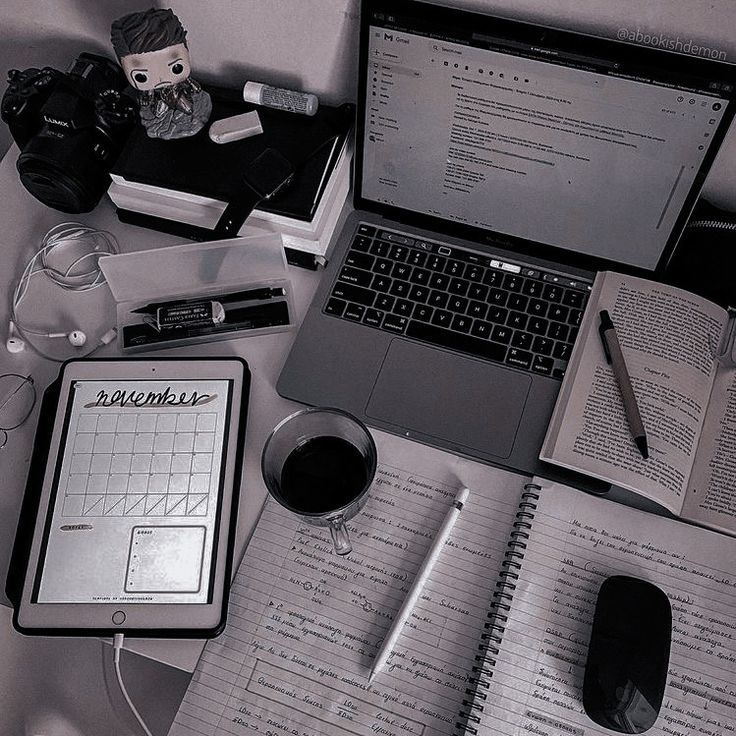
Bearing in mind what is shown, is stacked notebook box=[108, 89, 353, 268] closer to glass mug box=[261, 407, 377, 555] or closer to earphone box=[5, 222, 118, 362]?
earphone box=[5, 222, 118, 362]

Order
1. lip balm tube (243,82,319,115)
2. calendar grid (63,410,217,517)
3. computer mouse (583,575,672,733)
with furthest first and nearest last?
lip balm tube (243,82,319,115), calendar grid (63,410,217,517), computer mouse (583,575,672,733)

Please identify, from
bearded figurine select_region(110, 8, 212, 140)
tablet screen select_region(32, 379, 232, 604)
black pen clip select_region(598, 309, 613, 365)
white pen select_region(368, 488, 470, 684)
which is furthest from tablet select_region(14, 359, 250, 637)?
black pen clip select_region(598, 309, 613, 365)

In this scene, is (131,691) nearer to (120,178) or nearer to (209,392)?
(209,392)

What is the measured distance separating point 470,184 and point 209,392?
35 cm

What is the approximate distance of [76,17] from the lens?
903mm

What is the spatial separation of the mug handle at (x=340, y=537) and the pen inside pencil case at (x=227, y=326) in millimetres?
235

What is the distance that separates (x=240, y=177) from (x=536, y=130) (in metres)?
0.31

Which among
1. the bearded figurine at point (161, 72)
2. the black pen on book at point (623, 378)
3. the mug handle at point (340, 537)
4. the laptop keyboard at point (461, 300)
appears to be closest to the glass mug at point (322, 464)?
the mug handle at point (340, 537)

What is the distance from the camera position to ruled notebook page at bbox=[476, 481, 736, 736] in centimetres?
68

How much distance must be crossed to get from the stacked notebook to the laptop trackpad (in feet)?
0.53

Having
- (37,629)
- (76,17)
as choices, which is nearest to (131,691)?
(37,629)

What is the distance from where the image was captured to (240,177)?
85cm

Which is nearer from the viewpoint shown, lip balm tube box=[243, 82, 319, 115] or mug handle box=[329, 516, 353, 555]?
mug handle box=[329, 516, 353, 555]

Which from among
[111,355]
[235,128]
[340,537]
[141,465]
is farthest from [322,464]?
[235,128]
